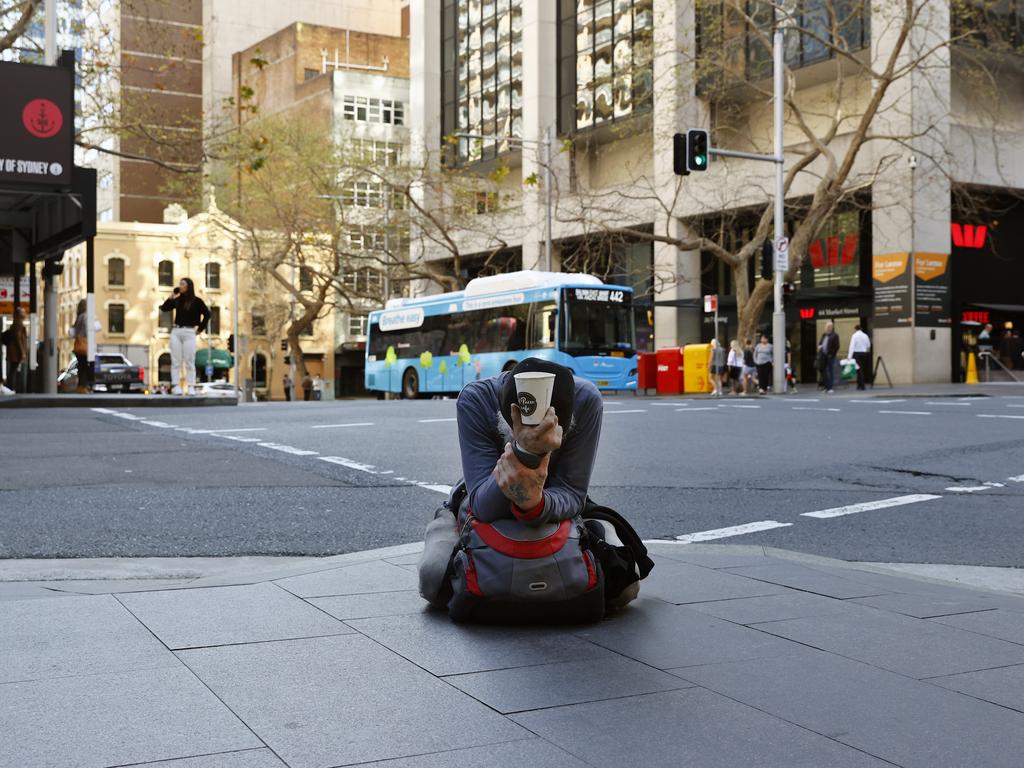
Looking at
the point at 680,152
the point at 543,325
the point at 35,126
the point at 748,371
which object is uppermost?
the point at 680,152

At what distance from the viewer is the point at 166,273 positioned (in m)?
71.7

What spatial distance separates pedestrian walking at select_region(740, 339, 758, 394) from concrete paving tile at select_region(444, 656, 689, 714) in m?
28.8

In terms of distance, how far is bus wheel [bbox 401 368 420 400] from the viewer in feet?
123

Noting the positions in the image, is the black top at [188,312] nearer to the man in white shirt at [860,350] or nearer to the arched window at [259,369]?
the man in white shirt at [860,350]

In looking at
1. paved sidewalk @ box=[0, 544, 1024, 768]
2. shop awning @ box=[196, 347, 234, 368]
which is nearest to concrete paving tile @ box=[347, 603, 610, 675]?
paved sidewalk @ box=[0, 544, 1024, 768]

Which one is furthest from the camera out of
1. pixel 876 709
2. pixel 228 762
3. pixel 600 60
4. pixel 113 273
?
pixel 113 273

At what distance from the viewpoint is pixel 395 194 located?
47562 millimetres

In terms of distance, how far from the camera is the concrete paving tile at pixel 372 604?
4562 mm

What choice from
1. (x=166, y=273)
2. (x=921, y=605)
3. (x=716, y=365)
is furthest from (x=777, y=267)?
(x=166, y=273)

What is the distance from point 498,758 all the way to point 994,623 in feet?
8.13

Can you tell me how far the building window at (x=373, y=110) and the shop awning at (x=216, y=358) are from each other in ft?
56.2

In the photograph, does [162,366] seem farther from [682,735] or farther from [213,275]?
[682,735]

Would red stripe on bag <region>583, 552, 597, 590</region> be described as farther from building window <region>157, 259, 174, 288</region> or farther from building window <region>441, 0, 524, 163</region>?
building window <region>157, 259, 174, 288</region>

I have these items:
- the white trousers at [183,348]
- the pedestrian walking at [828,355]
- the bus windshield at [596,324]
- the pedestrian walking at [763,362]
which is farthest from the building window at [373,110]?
the white trousers at [183,348]
